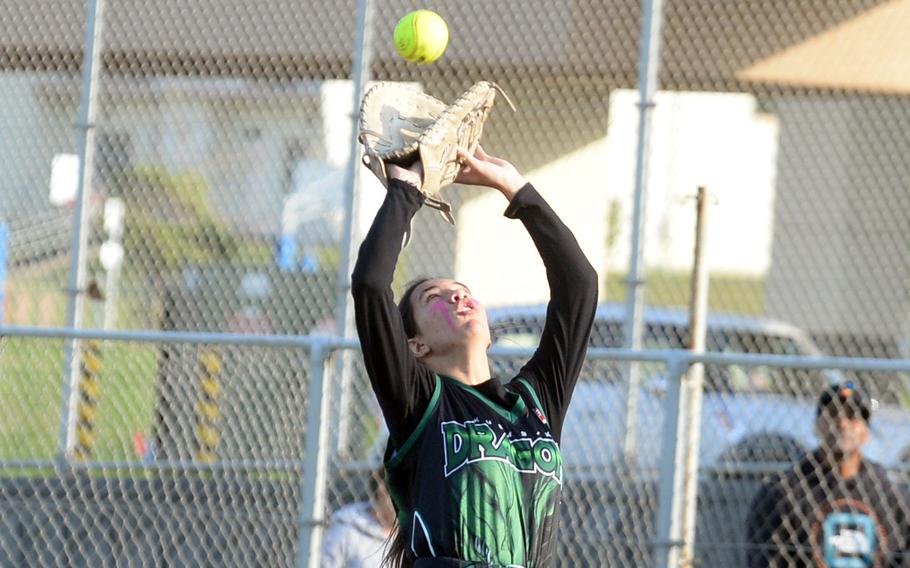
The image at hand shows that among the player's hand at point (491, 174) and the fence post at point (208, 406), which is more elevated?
the fence post at point (208, 406)

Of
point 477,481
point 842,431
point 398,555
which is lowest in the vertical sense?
point 398,555

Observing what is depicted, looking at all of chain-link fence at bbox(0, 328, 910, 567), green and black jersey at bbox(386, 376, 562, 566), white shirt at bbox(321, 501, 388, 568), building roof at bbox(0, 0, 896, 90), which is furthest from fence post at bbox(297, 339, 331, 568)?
building roof at bbox(0, 0, 896, 90)

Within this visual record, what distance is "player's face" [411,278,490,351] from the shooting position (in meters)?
3.16

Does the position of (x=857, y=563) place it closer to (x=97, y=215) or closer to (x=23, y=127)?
(x=23, y=127)

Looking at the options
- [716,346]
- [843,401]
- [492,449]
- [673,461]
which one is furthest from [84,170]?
[716,346]

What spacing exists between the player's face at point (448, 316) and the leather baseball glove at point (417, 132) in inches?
7.0

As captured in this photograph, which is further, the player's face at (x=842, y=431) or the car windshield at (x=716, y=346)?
the car windshield at (x=716, y=346)

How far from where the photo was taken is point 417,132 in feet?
10.3

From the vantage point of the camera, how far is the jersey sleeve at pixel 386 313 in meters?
2.90

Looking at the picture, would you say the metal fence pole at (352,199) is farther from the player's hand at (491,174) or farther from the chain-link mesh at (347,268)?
the player's hand at (491,174)

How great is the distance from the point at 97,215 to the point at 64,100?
3.66 ft

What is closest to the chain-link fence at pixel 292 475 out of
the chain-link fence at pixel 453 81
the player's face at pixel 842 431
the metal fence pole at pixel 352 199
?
the player's face at pixel 842 431

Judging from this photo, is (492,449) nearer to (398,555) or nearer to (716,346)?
(398,555)

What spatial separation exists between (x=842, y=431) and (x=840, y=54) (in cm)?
298
